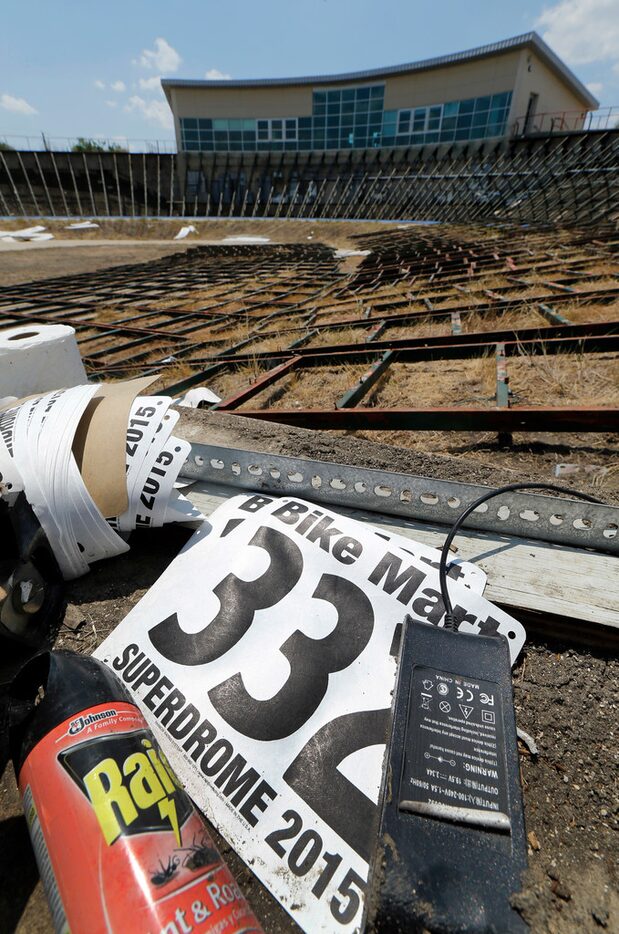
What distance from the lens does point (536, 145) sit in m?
27.5

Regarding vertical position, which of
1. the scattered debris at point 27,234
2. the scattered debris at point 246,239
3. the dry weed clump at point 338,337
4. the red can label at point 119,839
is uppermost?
the scattered debris at point 27,234

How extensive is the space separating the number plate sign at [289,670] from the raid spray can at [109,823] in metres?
0.15

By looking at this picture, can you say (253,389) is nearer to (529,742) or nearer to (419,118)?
(529,742)

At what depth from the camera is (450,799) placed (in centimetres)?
80

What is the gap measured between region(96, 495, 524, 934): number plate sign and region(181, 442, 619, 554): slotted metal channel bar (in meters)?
0.13

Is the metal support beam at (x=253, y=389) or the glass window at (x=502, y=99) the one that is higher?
the glass window at (x=502, y=99)

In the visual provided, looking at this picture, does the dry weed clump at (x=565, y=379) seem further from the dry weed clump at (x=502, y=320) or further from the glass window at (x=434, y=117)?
the glass window at (x=434, y=117)

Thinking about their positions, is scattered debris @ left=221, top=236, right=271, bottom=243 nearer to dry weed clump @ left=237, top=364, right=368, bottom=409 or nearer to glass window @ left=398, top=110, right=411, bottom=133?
glass window @ left=398, top=110, right=411, bottom=133

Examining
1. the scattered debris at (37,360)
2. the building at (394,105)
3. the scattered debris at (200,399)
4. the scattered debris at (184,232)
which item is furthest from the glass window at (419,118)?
the scattered debris at (37,360)

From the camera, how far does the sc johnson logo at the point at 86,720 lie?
953 millimetres

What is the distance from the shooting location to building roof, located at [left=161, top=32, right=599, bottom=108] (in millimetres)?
30234

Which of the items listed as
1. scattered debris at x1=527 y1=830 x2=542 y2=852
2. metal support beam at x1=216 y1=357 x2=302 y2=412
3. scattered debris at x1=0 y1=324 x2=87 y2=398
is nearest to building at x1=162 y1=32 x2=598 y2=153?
metal support beam at x1=216 y1=357 x2=302 y2=412

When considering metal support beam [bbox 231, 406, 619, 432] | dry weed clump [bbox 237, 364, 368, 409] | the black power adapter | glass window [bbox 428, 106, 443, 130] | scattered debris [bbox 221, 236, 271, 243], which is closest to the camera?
the black power adapter

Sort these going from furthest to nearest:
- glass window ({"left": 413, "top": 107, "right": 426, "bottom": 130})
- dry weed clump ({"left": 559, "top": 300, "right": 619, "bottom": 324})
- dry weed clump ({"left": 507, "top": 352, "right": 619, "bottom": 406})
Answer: glass window ({"left": 413, "top": 107, "right": 426, "bottom": 130})
dry weed clump ({"left": 559, "top": 300, "right": 619, "bottom": 324})
dry weed clump ({"left": 507, "top": 352, "right": 619, "bottom": 406})
